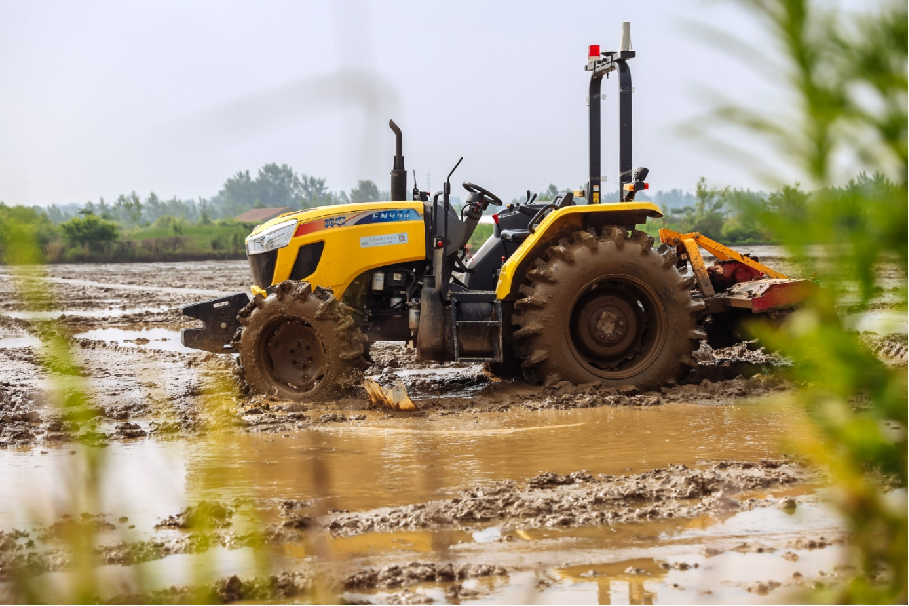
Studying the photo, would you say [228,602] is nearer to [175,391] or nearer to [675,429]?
[675,429]

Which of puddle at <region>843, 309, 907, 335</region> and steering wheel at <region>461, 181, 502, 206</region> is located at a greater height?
steering wheel at <region>461, 181, 502, 206</region>

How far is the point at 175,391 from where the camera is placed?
8297mm

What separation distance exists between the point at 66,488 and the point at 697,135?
1.00 meters

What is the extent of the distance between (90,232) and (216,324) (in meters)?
32.7

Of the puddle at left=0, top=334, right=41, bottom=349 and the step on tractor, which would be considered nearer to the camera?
the step on tractor

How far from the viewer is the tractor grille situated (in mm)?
7848

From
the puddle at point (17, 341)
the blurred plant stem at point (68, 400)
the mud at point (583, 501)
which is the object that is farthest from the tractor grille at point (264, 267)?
the blurred plant stem at point (68, 400)

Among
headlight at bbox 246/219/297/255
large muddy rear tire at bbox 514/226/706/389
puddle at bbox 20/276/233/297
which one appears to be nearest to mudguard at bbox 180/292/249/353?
headlight at bbox 246/219/297/255

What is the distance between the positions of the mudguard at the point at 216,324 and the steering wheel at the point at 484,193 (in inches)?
81.1

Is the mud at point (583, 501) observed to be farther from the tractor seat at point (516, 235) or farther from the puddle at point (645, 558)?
the tractor seat at point (516, 235)

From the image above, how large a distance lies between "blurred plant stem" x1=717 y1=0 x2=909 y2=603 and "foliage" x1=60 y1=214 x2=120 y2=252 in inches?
1544

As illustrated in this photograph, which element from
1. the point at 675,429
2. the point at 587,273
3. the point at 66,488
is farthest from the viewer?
the point at 587,273

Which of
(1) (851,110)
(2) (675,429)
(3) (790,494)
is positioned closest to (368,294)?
(2) (675,429)

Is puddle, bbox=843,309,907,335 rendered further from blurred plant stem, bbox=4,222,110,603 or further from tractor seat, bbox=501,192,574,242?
tractor seat, bbox=501,192,574,242
